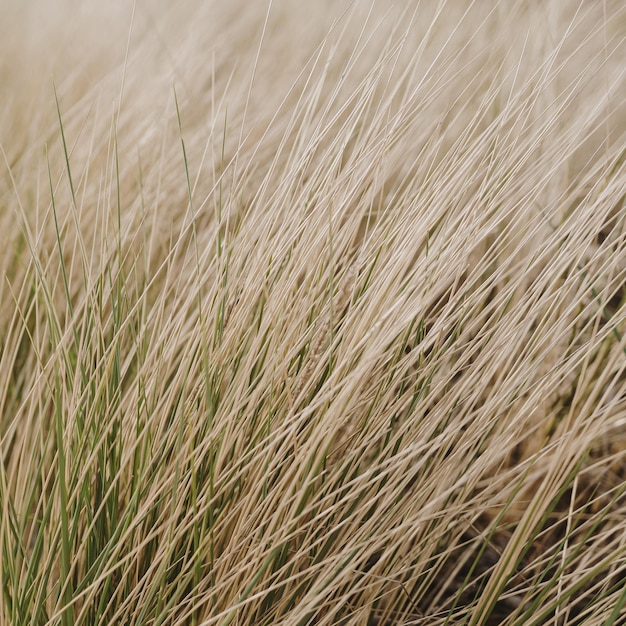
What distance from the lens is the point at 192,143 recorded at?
58.4 inches

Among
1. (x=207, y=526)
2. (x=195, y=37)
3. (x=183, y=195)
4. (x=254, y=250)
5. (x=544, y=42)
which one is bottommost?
(x=207, y=526)

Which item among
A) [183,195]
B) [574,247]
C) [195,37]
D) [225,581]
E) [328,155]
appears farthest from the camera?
[195,37]

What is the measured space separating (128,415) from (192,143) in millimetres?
789

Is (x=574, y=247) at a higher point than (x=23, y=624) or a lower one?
higher

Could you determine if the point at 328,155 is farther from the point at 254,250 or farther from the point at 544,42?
the point at 544,42

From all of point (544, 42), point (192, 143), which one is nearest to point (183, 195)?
point (192, 143)

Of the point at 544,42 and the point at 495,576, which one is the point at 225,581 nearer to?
the point at 495,576

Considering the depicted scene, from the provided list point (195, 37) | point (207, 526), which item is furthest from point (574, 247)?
point (195, 37)

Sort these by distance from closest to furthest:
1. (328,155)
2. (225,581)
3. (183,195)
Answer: (225,581), (328,155), (183,195)

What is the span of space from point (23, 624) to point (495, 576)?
1.96 feet

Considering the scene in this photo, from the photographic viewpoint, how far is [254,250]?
3.21ft

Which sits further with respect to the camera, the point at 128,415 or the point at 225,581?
the point at 128,415

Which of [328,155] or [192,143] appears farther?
[192,143]

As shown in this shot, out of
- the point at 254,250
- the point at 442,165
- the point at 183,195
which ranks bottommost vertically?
the point at 183,195
